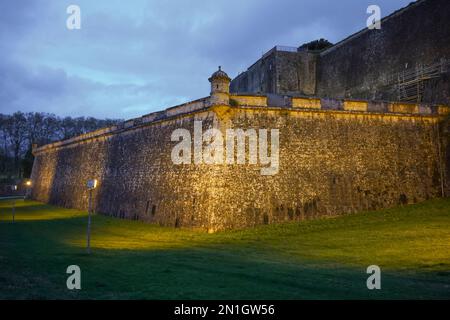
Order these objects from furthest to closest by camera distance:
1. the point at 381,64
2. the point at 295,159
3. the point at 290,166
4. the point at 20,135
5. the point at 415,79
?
the point at 20,135, the point at 381,64, the point at 415,79, the point at 295,159, the point at 290,166

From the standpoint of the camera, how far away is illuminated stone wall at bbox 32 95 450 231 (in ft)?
63.4

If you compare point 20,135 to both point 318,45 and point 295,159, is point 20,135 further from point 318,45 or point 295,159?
point 295,159

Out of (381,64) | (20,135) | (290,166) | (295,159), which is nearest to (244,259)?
(290,166)

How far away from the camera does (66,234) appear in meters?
18.2

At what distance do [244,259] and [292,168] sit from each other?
8.82 m

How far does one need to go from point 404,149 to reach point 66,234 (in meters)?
18.4

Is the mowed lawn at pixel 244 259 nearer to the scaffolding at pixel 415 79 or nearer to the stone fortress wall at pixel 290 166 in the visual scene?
the stone fortress wall at pixel 290 166

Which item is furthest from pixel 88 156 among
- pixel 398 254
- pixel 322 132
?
pixel 398 254

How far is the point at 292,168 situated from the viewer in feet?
66.5

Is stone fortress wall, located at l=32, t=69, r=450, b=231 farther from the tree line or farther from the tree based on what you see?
the tree line

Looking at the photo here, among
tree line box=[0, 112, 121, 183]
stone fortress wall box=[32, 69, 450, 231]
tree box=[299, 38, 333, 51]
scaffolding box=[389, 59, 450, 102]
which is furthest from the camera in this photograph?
tree line box=[0, 112, 121, 183]

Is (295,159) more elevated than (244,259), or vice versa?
(295,159)

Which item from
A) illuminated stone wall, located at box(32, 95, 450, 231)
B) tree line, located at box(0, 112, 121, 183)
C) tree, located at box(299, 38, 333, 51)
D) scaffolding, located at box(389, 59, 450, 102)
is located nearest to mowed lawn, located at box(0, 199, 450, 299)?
illuminated stone wall, located at box(32, 95, 450, 231)

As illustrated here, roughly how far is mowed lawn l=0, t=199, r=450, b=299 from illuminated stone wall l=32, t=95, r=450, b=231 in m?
1.02
